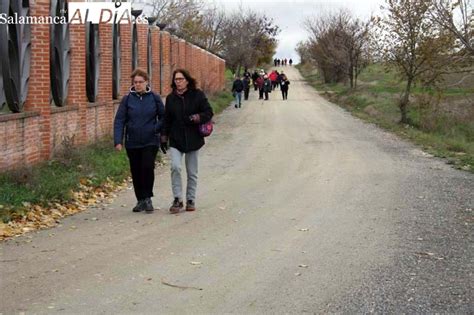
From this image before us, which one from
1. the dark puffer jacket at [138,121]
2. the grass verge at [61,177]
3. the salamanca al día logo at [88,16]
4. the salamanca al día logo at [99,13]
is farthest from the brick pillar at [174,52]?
the dark puffer jacket at [138,121]

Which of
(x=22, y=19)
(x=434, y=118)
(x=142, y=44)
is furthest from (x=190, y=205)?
(x=434, y=118)

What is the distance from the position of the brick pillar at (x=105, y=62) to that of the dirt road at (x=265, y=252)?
4.83 m

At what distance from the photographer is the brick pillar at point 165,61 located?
23.7 meters

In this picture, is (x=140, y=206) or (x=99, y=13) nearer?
(x=140, y=206)

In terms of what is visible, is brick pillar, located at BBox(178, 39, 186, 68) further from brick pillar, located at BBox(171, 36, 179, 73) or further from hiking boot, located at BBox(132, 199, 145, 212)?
hiking boot, located at BBox(132, 199, 145, 212)

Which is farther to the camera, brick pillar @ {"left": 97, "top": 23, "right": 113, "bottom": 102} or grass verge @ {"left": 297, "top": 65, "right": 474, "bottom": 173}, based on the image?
grass verge @ {"left": 297, "top": 65, "right": 474, "bottom": 173}

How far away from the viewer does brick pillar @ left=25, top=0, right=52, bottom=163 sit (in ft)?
35.3

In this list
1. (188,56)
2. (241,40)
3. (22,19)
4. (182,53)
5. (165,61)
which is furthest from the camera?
(241,40)

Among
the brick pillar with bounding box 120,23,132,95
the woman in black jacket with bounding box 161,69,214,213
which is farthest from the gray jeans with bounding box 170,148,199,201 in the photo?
the brick pillar with bounding box 120,23,132,95

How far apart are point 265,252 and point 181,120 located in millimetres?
2468

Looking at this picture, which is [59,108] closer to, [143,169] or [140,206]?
[143,169]

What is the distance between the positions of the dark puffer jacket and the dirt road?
3.01ft

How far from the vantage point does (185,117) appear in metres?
8.35

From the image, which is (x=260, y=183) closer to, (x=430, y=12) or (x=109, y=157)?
(x=109, y=157)
